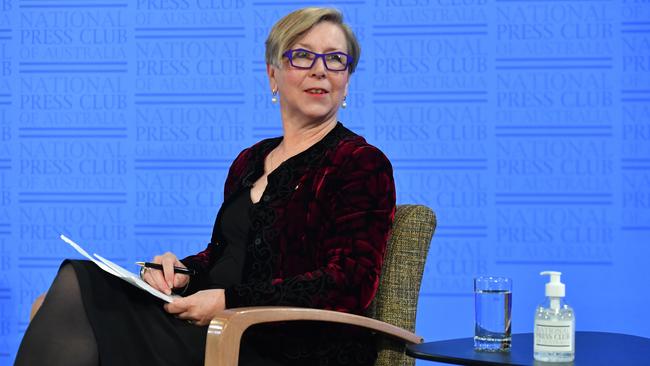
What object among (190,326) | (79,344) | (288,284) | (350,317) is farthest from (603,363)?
(79,344)

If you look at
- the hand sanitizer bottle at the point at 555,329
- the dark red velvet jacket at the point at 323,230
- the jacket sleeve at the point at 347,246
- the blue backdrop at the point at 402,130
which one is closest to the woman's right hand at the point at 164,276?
the dark red velvet jacket at the point at 323,230

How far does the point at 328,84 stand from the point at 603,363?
91 cm

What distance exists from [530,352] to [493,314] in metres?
0.10

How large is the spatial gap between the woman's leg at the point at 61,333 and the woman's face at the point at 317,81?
684 mm

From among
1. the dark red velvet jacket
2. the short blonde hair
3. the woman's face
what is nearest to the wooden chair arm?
the dark red velvet jacket

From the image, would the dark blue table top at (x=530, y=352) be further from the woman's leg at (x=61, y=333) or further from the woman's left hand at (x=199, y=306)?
the woman's leg at (x=61, y=333)

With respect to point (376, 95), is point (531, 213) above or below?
below

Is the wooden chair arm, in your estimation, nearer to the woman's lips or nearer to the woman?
the woman

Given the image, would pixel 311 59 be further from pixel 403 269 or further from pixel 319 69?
pixel 403 269

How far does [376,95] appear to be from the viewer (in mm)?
3209

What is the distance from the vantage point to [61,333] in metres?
1.81

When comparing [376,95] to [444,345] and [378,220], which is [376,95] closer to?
[378,220]

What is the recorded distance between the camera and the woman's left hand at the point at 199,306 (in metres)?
1.95

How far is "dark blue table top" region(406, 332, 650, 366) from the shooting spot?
1.70 m
